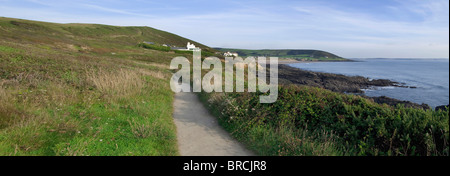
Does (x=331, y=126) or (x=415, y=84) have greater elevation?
(x=331, y=126)

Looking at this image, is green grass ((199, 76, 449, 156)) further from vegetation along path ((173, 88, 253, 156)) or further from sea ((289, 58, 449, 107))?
sea ((289, 58, 449, 107))

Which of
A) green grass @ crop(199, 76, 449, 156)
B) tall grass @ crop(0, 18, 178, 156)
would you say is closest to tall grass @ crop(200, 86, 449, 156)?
green grass @ crop(199, 76, 449, 156)

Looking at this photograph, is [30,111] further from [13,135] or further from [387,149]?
[387,149]

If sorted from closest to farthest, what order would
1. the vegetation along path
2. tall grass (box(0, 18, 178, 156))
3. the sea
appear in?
tall grass (box(0, 18, 178, 156)) < the vegetation along path < the sea

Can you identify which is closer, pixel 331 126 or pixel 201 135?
pixel 331 126

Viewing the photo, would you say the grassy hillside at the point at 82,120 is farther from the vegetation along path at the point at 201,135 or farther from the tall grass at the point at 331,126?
the tall grass at the point at 331,126

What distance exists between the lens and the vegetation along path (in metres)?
6.72

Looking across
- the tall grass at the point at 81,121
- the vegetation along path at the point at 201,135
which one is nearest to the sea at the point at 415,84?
the vegetation along path at the point at 201,135

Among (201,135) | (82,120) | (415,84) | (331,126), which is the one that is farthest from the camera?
(415,84)

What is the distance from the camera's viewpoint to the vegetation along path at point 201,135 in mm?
6721

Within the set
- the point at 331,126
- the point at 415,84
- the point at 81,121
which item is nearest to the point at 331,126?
the point at 331,126

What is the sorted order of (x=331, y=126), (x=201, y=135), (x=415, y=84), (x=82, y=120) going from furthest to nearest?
(x=415, y=84)
(x=201, y=135)
(x=82, y=120)
(x=331, y=126)

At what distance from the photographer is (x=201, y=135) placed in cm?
808

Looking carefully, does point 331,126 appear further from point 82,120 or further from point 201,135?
point 82,120
